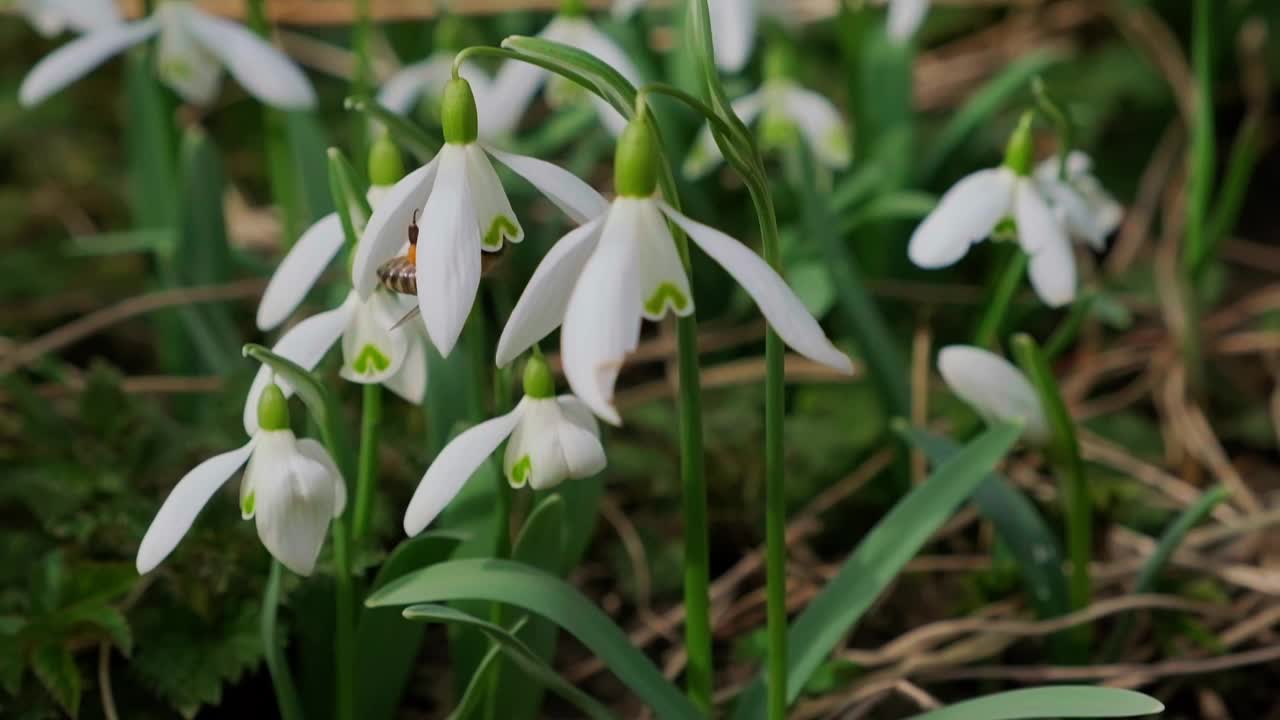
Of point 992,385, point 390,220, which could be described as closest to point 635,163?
point 390,220

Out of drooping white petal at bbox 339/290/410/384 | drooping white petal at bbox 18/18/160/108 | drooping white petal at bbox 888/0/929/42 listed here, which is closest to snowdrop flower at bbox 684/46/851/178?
drooping white petal at bbox 888/0/929/42

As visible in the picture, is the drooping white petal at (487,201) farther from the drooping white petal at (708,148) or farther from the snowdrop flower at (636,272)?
the drooping white petal at (708,148)

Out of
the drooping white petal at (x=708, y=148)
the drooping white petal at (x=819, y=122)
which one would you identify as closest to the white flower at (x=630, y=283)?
the drooping white petal at (x=708, y=148)

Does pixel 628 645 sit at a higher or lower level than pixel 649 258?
lower

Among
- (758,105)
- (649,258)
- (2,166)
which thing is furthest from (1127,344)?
(2,166)

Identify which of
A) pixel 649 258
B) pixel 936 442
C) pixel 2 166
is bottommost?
pixel 936 442

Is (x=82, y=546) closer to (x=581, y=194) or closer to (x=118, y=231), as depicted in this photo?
(x=581, y=194)

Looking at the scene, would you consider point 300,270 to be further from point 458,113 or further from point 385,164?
point 458,113
